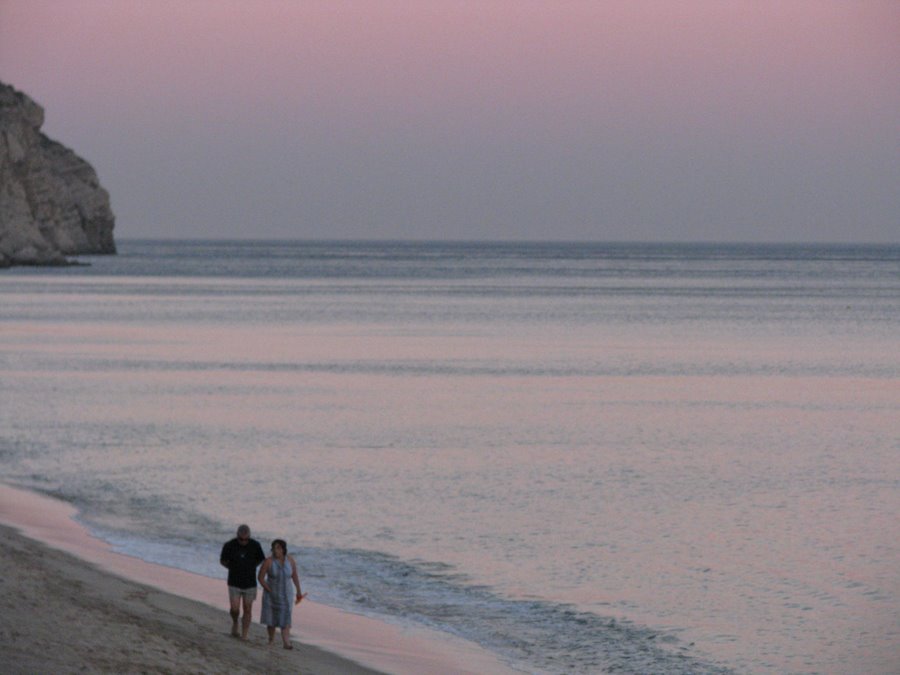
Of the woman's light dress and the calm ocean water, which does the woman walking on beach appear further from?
the calm ocean water

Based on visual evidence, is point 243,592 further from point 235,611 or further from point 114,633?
point 114,633

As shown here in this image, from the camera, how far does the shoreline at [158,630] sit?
13625 mm

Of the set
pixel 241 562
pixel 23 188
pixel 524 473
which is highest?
pixel 23 188

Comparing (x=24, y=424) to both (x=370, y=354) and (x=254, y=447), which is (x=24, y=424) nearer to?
(x=254, y=447)

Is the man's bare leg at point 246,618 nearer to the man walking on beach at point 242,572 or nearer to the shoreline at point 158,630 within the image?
A: the man walking on beach at point 242,572

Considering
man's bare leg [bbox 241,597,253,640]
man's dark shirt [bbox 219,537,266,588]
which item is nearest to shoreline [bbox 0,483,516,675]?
man's bare leg [bbox 241,597,253,640]

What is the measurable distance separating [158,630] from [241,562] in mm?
1120

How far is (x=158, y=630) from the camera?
50.1ft

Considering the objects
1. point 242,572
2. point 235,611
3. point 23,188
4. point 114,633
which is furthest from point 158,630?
point 23,188

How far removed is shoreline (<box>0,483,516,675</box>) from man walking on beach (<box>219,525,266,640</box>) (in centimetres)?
31

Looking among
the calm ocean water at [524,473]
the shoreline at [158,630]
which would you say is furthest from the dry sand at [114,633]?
the calm ocean water at [524,473]

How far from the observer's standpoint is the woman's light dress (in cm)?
1543

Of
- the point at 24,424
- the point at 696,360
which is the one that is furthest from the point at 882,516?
the point at 696,360

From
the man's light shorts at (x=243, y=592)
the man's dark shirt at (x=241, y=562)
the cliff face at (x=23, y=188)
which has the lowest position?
the man's light shorts at (x=243, y=592)
